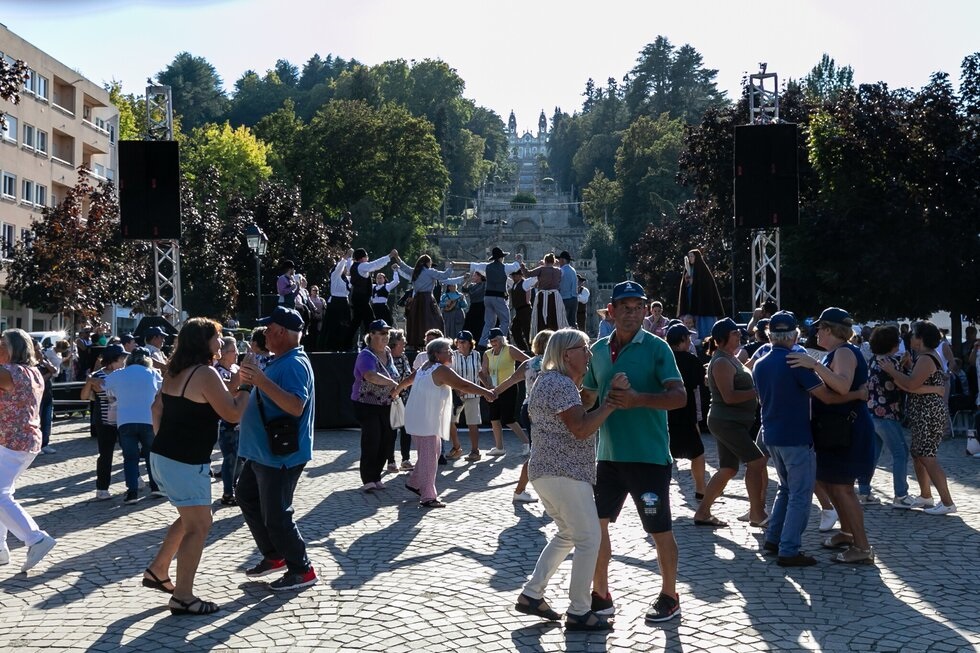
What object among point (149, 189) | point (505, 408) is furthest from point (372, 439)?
point (149, 189)

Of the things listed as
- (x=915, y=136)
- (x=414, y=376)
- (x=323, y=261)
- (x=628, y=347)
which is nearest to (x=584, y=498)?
(x=628, y=347)

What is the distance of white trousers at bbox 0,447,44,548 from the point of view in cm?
848

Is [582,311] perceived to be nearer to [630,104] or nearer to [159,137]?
[159,137]

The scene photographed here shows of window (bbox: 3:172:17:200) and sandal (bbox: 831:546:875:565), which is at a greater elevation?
window (bbox: 3:172:17:200)


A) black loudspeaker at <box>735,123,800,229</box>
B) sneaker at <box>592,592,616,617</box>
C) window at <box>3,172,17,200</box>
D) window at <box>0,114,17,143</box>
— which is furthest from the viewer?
window at <box>3,172,17,200</box>

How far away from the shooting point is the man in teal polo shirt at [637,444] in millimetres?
6695

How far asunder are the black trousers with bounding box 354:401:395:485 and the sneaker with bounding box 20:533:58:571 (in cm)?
437

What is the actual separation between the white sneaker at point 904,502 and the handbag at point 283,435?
6.50m

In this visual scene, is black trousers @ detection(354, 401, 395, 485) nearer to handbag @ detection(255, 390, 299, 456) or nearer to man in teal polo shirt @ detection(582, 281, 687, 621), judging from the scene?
handbag @ detection(255, 390, 299, 456)

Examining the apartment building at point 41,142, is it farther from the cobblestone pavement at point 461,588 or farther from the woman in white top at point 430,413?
the cobblestone pavement at point 461,588

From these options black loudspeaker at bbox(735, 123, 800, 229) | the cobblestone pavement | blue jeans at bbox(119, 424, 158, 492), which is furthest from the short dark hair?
black loudspeaker at bbox(735, 123, 800, 229)

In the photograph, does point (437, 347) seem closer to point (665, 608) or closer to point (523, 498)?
point (523, 498)

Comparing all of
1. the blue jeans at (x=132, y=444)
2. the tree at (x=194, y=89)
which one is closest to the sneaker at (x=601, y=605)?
the blue jeans at (x=132, y=444)

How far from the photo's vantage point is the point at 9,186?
4706 cm
